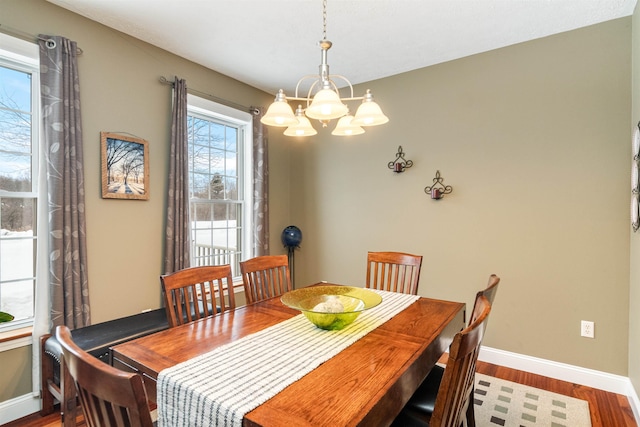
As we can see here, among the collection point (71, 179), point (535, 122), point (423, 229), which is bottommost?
point (423, 229)

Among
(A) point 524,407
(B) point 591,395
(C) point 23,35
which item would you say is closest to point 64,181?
(C) point 23,35

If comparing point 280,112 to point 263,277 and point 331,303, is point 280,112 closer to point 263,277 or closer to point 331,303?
point 331,303

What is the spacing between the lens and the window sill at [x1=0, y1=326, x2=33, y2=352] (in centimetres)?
207

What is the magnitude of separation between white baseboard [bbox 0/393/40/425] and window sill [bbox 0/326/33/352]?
0.34m

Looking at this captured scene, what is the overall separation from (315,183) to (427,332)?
2706mm

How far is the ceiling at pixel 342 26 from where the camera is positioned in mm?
2254

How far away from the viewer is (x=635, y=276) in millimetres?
2246

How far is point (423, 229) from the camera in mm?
3252

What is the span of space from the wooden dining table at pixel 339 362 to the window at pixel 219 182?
176cm

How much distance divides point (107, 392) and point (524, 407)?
2537mm

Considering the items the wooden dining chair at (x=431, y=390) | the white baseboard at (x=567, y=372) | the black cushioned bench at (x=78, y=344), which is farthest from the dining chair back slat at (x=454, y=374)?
the white baseboard at (x=567, y=372)

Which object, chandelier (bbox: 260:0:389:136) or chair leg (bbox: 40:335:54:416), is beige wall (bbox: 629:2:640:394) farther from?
chair leg (bbox: 40:335:54:416)

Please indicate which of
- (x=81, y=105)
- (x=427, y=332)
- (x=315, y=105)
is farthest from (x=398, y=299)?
(x=81, y=105)

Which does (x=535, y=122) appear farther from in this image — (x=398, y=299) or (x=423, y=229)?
(x=398, y=299)
